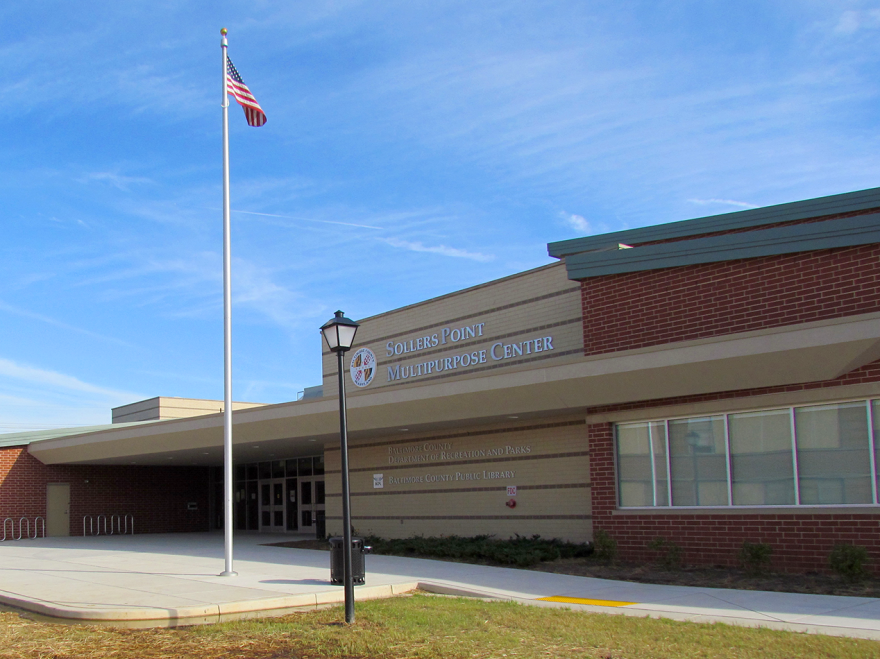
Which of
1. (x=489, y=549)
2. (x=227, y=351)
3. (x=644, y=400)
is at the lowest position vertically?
(x=489, y=549)

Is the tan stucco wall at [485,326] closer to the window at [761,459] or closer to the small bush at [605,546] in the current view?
the small bush at [605,546]

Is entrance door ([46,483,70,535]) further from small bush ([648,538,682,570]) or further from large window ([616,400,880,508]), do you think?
small bush ([648,538,682,570])

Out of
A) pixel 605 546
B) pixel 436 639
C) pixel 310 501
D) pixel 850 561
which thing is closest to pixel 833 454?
pixel 850 561

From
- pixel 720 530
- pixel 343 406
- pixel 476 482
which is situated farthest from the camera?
pixel 476 482

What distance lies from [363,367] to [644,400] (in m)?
10.5

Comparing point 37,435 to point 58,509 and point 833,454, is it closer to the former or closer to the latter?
point 58,509

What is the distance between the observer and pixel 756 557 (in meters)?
14.5

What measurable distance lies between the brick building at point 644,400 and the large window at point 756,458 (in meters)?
0.03

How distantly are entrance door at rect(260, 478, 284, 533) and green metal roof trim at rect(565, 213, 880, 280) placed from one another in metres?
18.5

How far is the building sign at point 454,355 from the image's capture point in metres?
20.3

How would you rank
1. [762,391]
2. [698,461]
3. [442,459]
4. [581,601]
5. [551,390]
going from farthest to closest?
[442,459] < [551,390] < [698,461] < [762,391] < [581,601]

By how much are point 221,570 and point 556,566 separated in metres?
6.56

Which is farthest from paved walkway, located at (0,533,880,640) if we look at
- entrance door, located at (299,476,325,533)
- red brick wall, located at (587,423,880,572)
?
entrance door, located at (299,476,325,533)

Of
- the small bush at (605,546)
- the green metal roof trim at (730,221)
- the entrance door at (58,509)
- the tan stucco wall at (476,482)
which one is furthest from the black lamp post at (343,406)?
the entrance door at (58,509)
